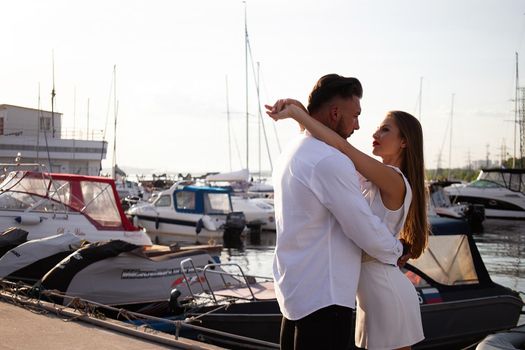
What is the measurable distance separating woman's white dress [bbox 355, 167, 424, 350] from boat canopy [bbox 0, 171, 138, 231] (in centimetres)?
1370

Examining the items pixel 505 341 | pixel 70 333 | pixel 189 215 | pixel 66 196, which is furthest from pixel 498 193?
pixel 505 341

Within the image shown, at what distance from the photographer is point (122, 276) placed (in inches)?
426

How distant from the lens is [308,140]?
3160 millimetres

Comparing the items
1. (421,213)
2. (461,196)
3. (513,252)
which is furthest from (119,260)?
(461,196)

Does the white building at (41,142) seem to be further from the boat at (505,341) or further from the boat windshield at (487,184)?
the boat at (505,341)

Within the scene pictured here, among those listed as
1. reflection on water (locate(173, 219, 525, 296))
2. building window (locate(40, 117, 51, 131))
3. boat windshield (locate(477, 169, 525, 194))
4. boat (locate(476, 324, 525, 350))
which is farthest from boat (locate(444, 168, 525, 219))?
boat (locate(476, 324, 525, 350))

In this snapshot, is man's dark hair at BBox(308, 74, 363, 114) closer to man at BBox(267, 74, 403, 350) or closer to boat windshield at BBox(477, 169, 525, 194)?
man at BBox(267, 74, 403, 350)

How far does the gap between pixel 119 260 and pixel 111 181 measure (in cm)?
611

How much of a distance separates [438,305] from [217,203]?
25918mm

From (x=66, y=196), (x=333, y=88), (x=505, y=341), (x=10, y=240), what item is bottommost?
(x=10, y=240)

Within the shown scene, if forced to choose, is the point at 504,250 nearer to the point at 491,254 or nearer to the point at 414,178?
the point at 491,254

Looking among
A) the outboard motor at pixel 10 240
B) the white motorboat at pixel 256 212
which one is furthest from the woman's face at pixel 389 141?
the white motorboat at pixel 256 212

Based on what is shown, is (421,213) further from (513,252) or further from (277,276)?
(513,252)

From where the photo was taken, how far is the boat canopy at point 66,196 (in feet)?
54.2
